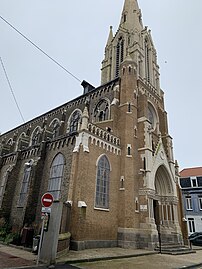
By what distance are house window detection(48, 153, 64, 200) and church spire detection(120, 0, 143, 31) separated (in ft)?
77.1

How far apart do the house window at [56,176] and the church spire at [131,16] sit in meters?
23.5

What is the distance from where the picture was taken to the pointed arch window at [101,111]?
2264 cm

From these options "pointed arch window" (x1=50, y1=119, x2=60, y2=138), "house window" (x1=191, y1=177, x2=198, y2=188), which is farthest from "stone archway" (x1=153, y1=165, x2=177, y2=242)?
"house window" (x1=191, y1=177, x2=198, y2=188)

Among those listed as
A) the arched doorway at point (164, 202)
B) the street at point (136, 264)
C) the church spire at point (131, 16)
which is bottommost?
the street at point (136, 264)

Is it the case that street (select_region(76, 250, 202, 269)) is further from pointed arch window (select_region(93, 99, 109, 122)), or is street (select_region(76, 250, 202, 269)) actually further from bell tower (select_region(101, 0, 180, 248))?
pointed arch window (select_region(93, 99, 109, 122))

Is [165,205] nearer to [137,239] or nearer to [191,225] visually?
[137,239]

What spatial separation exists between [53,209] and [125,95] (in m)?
14.3

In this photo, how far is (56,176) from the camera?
56.1 feet

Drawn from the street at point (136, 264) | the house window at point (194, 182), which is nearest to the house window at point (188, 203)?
the house window at point (194, 182)

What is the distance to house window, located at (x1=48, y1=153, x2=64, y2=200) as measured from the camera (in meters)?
16.4

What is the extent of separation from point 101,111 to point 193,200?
→ 22.8 meters

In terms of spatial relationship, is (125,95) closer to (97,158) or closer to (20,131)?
(97,158)

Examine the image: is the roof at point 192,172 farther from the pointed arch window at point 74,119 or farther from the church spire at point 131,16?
the church spire at point 131,16

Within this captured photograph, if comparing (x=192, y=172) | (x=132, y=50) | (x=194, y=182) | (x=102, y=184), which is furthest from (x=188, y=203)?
(x=132, y=50)
